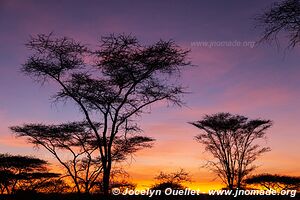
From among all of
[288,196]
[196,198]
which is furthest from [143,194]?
[288,196]

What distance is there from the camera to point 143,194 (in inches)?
1007

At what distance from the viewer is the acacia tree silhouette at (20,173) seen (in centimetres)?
2669

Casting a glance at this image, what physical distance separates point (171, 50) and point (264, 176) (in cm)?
1349

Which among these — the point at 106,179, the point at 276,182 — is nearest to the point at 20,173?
the point at 106,179

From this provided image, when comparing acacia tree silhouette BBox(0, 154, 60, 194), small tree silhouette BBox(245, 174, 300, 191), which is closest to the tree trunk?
acacia tree silhouette BBox(0, 154, 60, 194)

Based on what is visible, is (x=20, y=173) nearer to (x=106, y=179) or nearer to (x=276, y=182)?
(x=106, y=179)

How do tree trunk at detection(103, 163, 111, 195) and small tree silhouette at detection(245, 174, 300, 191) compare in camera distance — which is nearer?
tree trunk at detection(103, 163, 111, 195)

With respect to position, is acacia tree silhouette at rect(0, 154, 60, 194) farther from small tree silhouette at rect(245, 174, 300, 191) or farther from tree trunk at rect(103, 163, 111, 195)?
small tree silhouette at rect(245, 174, 300, 191)

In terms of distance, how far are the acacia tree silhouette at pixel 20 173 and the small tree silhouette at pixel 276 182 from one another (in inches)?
508

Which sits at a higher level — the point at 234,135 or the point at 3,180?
the point at 234,135

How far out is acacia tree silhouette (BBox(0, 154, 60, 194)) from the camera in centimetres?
2669

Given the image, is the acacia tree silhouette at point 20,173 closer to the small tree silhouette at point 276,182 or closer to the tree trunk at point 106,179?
the tree trunk at point 106,179

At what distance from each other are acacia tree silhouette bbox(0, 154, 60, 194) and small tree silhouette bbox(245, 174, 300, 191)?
Result: 12.9 m

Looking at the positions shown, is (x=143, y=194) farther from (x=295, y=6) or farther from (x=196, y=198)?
(x=295, y=6)
